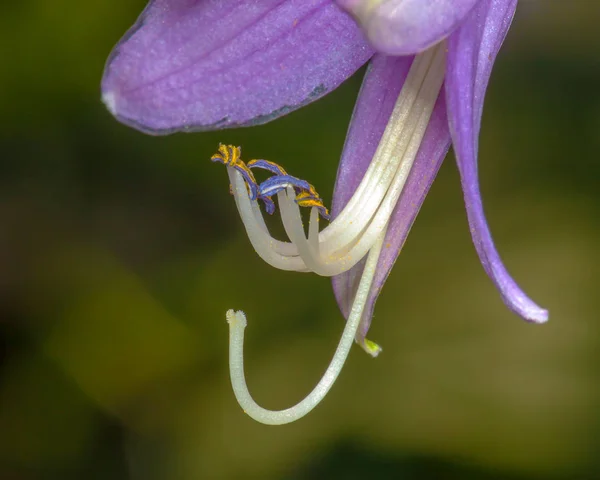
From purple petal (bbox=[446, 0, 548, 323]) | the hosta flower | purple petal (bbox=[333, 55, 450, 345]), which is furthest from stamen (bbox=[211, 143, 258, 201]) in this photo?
purple petal (bbox=[446, 0, 548, 323])

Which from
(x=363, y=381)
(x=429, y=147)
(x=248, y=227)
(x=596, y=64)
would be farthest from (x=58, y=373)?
(x=596, y=64)

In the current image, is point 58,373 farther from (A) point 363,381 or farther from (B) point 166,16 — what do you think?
(B) point 166,16

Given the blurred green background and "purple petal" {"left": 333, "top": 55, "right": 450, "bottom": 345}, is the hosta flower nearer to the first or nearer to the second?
"purple petal" {"left": 333, "top": 55, "right": 450, "bottom": 345}

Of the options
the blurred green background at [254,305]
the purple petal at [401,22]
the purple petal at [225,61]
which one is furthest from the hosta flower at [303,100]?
the blurred green background at [254,305]

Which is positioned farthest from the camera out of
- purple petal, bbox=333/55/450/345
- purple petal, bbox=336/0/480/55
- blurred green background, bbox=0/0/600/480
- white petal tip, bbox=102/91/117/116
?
blurred green background, bbox=0/0/600/480

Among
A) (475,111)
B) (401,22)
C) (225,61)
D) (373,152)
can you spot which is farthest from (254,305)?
(401,22)
